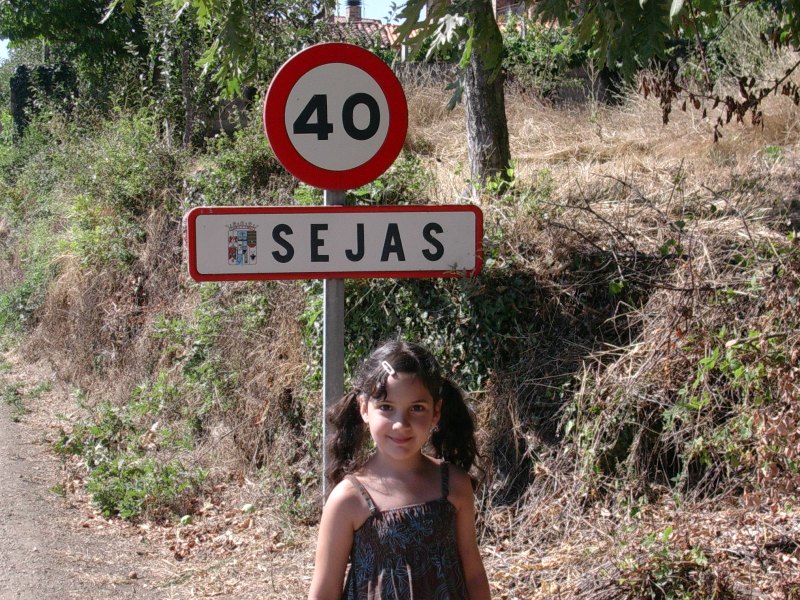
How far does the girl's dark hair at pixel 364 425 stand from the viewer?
3004 mm

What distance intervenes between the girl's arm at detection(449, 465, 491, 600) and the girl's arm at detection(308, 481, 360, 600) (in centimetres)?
32

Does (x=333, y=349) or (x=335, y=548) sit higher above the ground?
(x=333, y=349)

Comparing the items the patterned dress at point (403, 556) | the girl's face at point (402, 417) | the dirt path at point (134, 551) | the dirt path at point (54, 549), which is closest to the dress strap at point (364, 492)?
the patterned dress at point (403, 556)

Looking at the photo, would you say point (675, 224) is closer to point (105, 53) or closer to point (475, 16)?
point (475, 16)

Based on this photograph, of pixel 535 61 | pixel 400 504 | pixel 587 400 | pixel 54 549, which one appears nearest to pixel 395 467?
pixel 400 504

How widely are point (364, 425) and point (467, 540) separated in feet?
1.85

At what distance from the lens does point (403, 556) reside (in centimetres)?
273

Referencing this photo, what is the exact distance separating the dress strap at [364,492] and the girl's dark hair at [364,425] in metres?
0.15

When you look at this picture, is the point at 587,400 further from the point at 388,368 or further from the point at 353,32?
the point at 353,32

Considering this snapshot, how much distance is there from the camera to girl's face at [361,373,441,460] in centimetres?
285

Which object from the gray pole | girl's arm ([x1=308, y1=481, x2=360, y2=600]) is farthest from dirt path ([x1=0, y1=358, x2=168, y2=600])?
girl's arm ([x1=308, y1=481, x2=360, y2=600])

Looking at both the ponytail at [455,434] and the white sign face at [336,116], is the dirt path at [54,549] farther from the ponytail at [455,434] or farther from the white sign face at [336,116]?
the ponytail at [455,434]

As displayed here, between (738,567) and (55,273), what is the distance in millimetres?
10840

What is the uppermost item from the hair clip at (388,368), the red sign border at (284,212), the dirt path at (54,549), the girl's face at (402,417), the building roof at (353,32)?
the building roof at (353,32)
